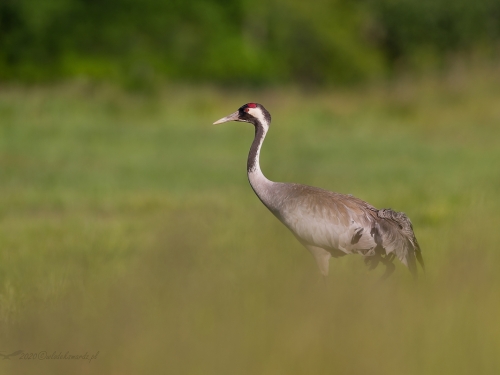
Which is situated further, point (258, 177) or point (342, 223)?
point (258, 177)

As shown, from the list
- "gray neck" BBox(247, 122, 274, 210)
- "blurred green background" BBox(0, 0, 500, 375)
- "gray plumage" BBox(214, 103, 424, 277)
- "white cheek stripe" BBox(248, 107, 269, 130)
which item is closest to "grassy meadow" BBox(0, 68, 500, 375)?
"blurred green background" BBox(0, 0, 500, 375)

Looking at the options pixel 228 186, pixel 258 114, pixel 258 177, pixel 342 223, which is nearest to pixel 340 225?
pixel 342 223

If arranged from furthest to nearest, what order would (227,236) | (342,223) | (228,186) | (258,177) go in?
(228,186) → (227,236) → (258,177) → (342,223)

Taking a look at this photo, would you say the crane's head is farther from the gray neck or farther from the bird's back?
the bird's back

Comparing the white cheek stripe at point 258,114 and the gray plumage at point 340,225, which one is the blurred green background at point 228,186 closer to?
the gray plumage at point 340,225

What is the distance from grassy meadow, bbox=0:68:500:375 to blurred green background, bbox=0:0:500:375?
2 centimetres

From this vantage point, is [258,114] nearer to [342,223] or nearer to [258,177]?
[258,177]

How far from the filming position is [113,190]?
38.9ft

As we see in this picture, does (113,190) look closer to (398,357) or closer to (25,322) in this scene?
(25,322)

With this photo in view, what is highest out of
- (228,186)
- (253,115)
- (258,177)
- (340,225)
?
(228,186)

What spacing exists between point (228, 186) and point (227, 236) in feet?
14.6

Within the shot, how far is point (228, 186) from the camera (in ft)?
40.7

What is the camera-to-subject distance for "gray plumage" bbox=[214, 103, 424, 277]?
5.78 metres

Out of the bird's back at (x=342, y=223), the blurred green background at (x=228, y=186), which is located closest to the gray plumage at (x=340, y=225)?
the bird's back at (x=342, y=223)
